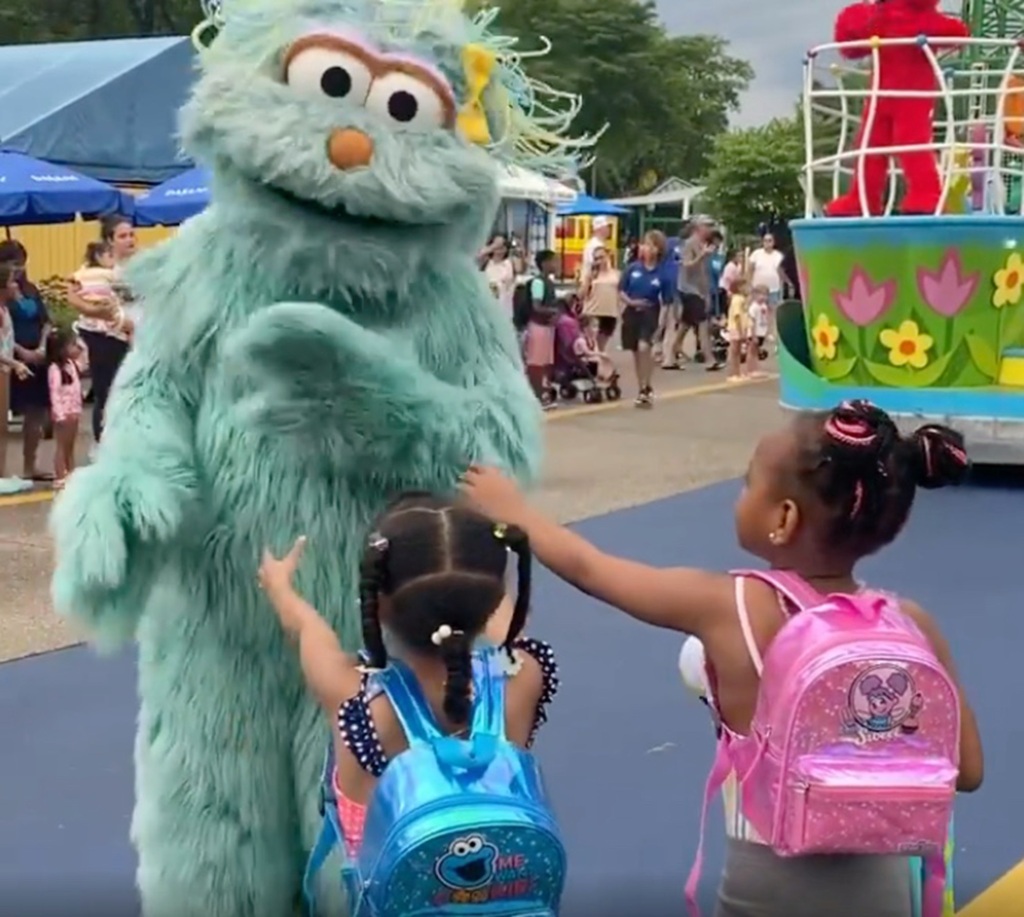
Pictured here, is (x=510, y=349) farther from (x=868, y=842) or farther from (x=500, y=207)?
(x=868, y=842)

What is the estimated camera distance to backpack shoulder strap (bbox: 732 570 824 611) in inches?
84.6

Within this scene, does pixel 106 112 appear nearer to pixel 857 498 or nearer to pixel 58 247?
pixel 58 247

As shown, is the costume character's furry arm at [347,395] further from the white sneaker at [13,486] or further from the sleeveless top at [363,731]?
the white sneaker at [13,486]

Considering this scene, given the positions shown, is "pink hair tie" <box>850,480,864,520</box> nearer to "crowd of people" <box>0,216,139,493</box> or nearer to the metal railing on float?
the metal railing on float

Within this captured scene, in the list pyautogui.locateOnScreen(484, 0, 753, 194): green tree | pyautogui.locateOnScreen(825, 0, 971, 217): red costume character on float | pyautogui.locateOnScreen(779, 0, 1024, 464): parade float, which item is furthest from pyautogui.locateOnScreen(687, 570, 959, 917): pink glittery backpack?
pyautogui.locateOnScreen(484, 0, 753, 194): green tree

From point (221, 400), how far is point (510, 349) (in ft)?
1.74

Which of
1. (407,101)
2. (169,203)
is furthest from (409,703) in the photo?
(169,203)

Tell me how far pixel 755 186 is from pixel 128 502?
35.9 metres

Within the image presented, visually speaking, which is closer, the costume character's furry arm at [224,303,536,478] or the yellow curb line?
the costume character's furry arm at [224,303,536,478]

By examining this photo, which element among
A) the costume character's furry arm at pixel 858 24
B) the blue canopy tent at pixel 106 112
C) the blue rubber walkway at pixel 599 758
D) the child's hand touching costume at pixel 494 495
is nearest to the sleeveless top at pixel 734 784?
the child's hand touching costume at pixel 494 495

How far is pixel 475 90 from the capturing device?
2.78m

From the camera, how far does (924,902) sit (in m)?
2.31

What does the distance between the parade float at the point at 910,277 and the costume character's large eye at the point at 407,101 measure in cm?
620

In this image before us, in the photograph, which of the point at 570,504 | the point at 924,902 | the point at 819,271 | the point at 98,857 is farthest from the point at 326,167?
the point at 819,271
